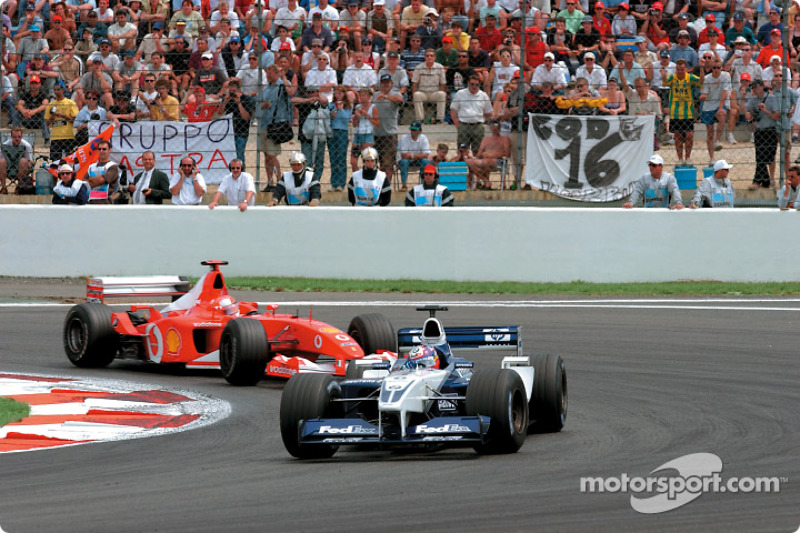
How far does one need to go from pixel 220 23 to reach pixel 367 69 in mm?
2667

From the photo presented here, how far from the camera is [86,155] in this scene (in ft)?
60.2

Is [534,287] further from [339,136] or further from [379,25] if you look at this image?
[379,25]

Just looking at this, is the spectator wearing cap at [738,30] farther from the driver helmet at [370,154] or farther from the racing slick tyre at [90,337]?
the racing slick tyre at [90,337]

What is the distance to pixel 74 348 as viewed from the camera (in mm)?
11609

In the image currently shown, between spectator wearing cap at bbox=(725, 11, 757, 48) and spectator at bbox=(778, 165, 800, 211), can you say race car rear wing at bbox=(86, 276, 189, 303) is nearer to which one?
spectator at bbox=(778, 165, 800, 211)

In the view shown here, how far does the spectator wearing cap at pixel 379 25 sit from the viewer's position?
19297mm

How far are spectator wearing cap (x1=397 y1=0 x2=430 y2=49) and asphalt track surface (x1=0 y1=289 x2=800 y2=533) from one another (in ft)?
29.0

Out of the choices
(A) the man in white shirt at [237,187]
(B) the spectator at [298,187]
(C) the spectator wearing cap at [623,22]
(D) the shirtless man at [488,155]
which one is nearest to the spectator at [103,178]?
(A) the man in white shirt at [237,187]

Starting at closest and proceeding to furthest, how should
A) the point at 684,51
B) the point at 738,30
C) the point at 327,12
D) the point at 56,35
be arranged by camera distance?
1. the point at 684,51
2. the point at 56,35
3. the point at 738,30
4. the point at 327,12

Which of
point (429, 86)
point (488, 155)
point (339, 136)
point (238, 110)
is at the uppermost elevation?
point (429, 86)

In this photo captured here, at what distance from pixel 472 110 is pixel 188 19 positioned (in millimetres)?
4896

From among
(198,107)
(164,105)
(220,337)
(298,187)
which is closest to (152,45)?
(164,105)

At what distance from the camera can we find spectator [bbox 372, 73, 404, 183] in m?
17.9

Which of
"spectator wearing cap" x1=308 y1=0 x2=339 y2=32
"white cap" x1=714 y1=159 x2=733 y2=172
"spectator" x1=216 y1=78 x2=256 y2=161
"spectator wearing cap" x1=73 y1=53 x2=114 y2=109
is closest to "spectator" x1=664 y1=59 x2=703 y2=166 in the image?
"white cap" x1=714 y1=159 x2=733 y2=172
